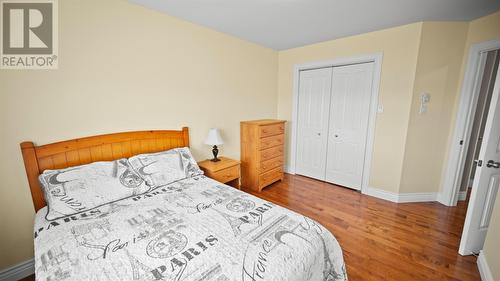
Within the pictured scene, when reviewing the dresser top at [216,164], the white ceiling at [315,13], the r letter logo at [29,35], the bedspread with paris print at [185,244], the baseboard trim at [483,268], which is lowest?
the baseboard trim at [483,268]

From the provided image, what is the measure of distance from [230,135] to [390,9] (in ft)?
8.04

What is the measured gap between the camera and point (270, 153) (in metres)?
3.26

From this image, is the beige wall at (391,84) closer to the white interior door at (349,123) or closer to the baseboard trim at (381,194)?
the baseboard trim at (381,194)

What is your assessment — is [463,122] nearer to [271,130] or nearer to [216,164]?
[271,130]

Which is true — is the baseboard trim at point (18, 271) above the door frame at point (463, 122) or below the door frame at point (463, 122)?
below

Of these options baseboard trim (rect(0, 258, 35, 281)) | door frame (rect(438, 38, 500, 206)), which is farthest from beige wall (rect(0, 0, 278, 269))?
door frame (rect(438, 38, 500, 206))

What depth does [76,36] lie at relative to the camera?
1.70m

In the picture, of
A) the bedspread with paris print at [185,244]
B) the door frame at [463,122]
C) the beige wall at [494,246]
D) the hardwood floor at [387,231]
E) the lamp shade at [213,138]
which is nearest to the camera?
the bedspread with paris print at [185,244]

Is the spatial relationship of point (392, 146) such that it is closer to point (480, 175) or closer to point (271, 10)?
point (480, 175)

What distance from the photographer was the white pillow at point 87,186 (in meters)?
1.45

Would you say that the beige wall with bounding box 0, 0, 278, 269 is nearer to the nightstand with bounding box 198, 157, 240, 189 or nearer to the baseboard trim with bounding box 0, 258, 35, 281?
the baseboard trim with bounding box 0, 258, 35, 281

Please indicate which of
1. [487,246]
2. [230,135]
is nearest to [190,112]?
[230,135]

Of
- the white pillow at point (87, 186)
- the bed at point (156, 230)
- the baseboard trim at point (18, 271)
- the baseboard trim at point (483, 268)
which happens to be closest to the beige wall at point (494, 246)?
the baseboard trim at point (483, 268)

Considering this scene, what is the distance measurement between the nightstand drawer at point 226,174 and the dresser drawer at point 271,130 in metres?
0.69
